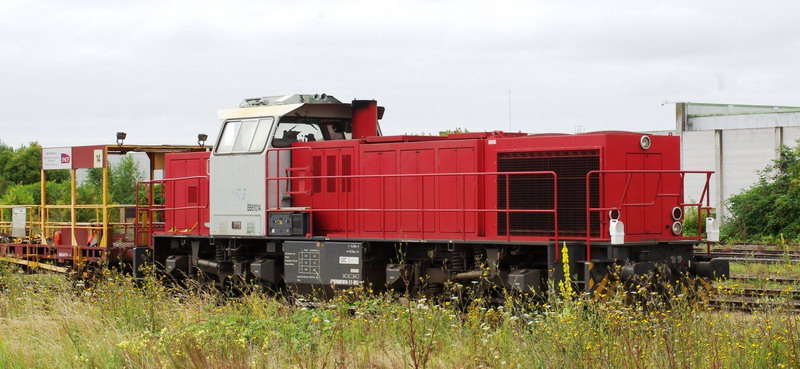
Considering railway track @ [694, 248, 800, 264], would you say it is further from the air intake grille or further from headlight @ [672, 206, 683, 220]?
the air intake grille

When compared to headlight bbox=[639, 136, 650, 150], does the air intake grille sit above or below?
below

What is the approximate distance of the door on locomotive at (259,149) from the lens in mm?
14695

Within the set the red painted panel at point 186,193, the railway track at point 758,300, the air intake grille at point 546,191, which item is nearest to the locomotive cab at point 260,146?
the red painted panel at point 186,193

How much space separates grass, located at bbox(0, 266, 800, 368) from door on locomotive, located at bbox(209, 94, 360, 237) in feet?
11.5

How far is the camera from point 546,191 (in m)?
12.4

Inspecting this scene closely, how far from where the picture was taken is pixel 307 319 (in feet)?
32.9

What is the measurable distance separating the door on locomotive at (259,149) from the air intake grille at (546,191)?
349 cm

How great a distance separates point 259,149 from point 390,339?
18.9 ft

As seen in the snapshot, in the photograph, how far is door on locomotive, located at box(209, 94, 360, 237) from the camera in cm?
1470

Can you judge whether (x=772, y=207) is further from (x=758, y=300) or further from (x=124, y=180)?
(x=124, y=180)

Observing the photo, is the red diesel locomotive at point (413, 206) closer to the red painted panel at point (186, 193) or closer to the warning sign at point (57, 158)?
the red painted panel at point (186, 193)

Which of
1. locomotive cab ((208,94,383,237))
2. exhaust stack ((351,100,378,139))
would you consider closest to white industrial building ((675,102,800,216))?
exhaust stack ((351,100,378,139))

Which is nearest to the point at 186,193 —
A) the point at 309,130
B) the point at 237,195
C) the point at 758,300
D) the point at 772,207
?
the point at 237,195

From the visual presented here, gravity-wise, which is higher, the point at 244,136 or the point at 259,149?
the point at 244,136
